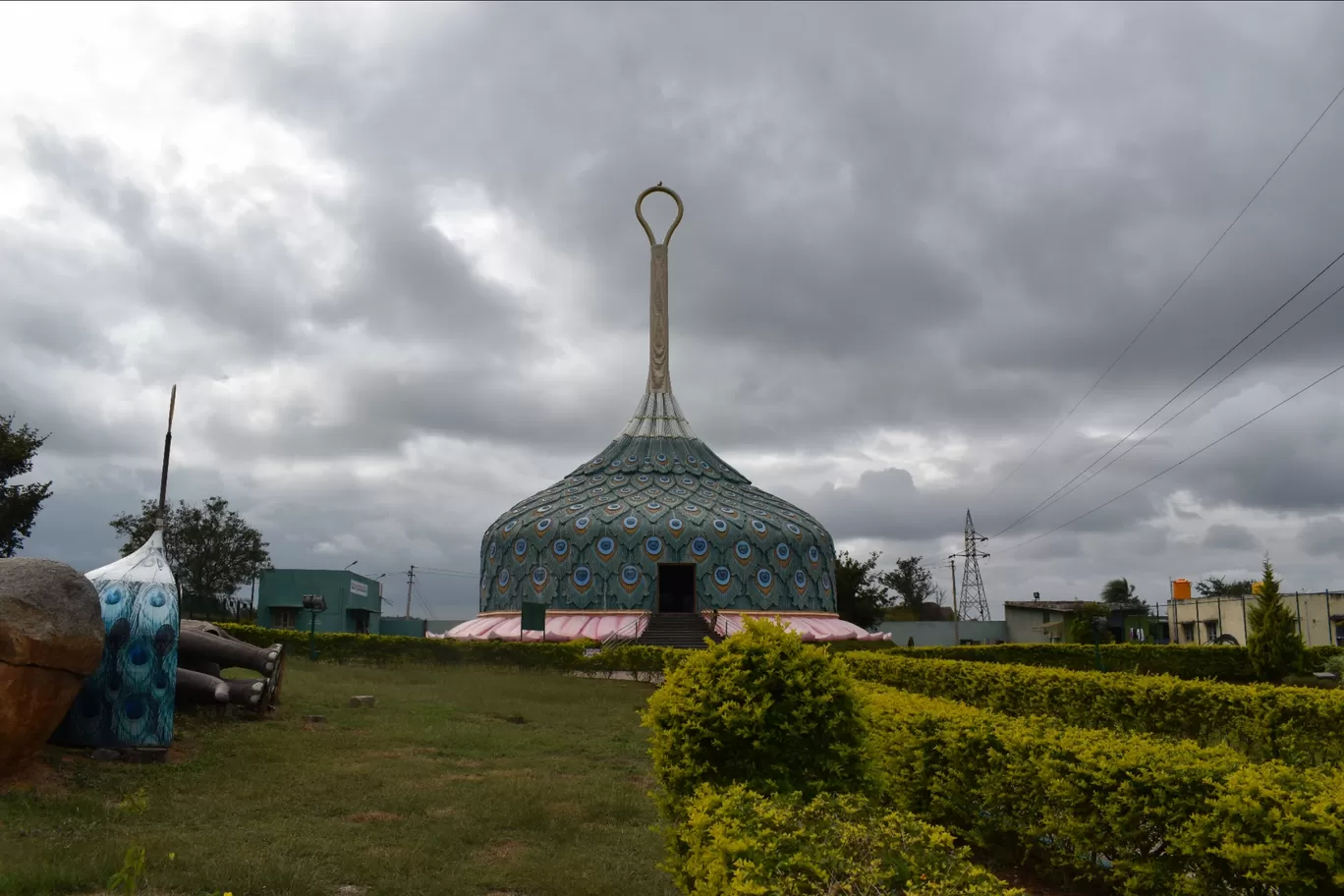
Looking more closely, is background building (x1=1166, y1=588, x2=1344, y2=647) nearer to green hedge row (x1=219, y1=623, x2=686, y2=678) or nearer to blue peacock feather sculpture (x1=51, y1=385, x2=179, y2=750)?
green hedge row (x1=219, y1=623, x2=686, y2=678)

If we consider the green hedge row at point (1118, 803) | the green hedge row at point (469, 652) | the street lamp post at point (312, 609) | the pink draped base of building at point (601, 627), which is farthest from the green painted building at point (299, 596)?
the green hedge row at point (1118, 803)

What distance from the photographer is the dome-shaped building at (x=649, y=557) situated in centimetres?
3219

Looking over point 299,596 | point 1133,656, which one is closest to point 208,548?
point 299,596

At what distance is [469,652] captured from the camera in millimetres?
25125

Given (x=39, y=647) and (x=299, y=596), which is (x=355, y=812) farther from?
(x=299, y=596)

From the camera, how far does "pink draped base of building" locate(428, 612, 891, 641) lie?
30.4 meters

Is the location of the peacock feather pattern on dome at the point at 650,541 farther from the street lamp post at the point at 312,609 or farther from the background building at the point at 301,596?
the street lamp post at the point at 312,609

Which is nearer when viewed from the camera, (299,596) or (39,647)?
(39,647)

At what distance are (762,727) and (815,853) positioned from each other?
1582 millimetres

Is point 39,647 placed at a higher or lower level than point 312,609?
lower

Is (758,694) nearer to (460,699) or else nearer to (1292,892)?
(1292,892)

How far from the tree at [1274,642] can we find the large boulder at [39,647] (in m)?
25.1

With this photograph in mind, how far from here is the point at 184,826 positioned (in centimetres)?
743

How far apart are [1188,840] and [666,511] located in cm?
2885
